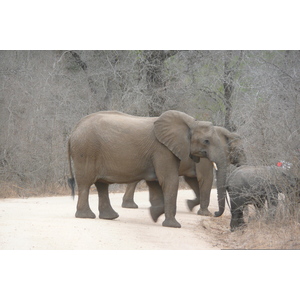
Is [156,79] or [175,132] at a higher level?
[156,79]

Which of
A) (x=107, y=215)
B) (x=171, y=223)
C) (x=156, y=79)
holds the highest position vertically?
(x=156, y=79)

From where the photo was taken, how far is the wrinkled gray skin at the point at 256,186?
32.7 ft

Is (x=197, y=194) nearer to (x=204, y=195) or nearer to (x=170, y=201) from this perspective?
(x=204, y=195)

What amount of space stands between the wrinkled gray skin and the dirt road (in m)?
0.82

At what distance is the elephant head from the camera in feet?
35.9

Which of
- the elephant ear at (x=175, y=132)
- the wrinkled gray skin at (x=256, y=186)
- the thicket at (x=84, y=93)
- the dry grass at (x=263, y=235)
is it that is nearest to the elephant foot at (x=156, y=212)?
the dry grass at (x=263, y=235)

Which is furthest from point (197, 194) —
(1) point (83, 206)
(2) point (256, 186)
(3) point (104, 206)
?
(2) point (256, 186)

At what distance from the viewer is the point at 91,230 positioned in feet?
31.0

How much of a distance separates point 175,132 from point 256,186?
189 centimetres

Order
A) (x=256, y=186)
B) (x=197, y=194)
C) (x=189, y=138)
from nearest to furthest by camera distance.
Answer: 1. (x=256, y=186)
2. (x=189, y=138)
3. (x=197, y=194)

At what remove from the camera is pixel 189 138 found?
11.2m

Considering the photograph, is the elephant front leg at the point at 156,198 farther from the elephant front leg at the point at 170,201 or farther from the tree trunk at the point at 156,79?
the tree trunk at the point at 156,79

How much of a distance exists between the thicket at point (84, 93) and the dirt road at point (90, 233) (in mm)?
5660

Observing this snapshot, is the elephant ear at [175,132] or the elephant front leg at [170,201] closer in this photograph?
the elephant front leg at [170,201]
